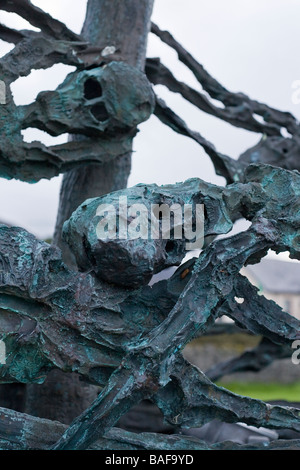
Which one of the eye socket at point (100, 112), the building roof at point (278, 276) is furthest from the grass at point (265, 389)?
the building roof at point (278, 276)

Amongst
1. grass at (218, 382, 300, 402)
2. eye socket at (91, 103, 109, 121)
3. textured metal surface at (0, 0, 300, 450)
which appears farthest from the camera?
grass at (218, 382, 300, 402)

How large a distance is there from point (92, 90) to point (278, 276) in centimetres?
1511

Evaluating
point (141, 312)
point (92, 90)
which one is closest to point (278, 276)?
point (92, 90)

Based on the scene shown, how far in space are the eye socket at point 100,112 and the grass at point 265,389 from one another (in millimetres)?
5086

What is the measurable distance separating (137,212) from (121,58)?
1468 mm

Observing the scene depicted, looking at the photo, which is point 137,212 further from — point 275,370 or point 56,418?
point 275,370

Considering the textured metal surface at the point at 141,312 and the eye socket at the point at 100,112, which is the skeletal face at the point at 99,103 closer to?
the eye socket at the point at 100,112

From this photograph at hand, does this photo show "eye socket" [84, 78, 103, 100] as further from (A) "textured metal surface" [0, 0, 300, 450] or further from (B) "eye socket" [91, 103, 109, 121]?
(A) "textured metal surface" [0, 0, 300, 450]

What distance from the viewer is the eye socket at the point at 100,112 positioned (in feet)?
11.4

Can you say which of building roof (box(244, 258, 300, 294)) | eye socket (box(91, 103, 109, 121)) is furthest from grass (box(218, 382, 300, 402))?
building roof (box(244, 258, 300, 294))

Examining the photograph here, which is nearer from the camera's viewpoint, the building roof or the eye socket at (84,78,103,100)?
the eye socket at (84,78,103,100)

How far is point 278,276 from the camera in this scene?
59.4ft

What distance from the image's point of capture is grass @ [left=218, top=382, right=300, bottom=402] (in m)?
7.92

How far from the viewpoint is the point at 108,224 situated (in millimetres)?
2504
